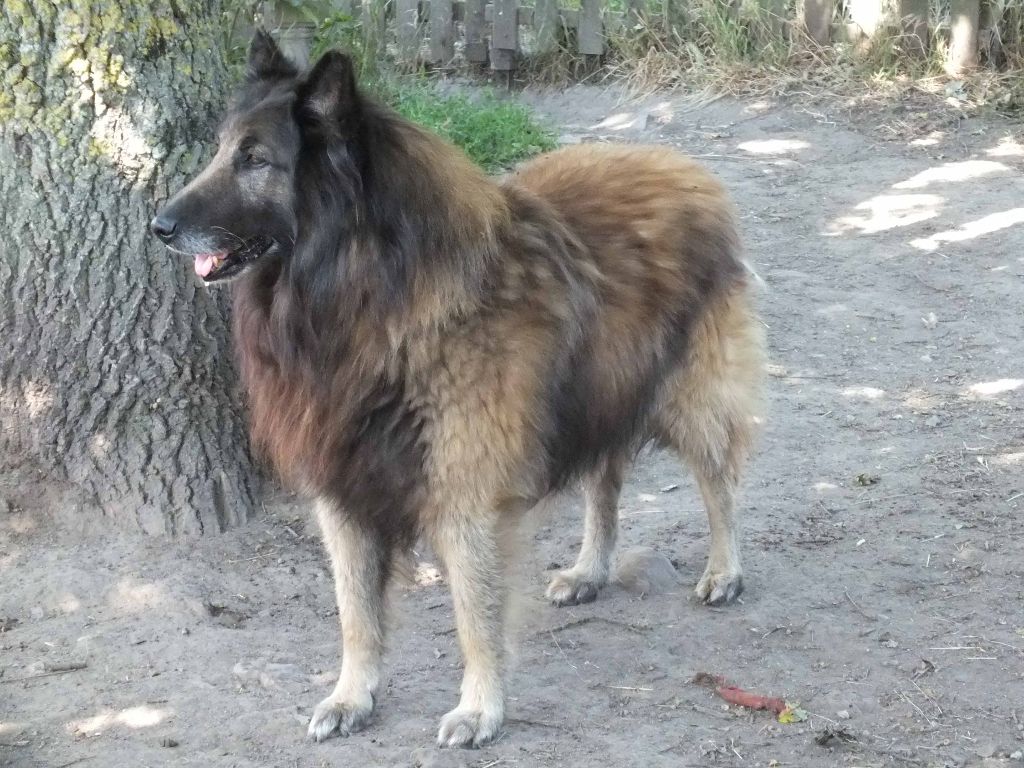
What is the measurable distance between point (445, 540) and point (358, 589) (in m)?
0.40

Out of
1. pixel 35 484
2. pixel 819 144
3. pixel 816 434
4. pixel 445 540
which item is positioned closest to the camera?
pixel 445 540

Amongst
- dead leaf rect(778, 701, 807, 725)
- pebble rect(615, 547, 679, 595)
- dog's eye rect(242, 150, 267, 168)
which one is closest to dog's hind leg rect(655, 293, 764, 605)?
pebble rect(615, 547, 679, 595)

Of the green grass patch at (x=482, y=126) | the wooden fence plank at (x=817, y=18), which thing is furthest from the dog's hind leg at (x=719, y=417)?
the wooden fence plank at (x=817, y=18)

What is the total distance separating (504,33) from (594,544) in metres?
6.04

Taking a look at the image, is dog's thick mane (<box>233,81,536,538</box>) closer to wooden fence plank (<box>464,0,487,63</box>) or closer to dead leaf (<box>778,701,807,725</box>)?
dead leaf (<box>778,701,807,725</box>)

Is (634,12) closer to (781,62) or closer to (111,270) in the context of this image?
(781,62)

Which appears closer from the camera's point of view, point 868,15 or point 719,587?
point 719,587

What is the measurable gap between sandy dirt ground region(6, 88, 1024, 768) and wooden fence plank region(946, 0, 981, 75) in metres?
3.01

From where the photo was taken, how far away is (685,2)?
9.43 m

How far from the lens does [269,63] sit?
3342mm

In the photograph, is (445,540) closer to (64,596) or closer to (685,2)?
(64,596)

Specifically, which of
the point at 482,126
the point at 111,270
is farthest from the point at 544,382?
the point at 482,126

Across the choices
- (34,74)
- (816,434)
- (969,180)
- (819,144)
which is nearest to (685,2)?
(819,144)

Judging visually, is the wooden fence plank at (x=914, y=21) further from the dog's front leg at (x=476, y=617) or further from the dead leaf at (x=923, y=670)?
the dog's front leg at (x=476, y=617)
